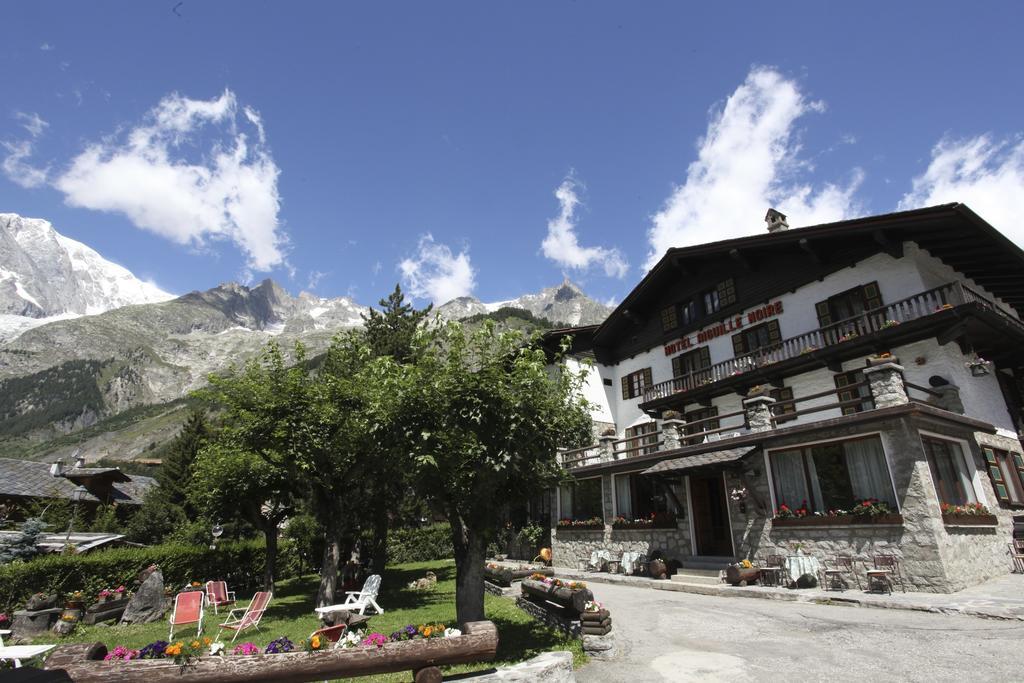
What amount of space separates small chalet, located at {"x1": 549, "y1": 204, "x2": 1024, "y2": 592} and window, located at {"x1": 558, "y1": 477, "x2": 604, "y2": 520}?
0.09m

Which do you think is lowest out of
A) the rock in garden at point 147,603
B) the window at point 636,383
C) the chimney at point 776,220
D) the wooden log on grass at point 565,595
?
the rock in garden at point 147,603

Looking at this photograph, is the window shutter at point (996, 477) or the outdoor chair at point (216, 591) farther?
the outdoor chair at point (216, 591)

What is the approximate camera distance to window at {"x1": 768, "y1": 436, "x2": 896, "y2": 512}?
1335cm

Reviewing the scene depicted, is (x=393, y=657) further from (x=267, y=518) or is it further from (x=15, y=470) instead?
(x=15, y=470)

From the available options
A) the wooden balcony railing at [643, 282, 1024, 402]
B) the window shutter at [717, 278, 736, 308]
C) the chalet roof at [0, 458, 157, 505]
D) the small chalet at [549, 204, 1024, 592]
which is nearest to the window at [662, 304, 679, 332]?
the small chalet at [549, 204, 1024, 592]

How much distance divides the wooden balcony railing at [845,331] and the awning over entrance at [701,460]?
236 inches

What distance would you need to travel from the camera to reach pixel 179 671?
501 cm

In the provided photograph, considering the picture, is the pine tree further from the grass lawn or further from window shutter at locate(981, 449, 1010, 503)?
window shutter at locate(981, 449, 1010, 503)

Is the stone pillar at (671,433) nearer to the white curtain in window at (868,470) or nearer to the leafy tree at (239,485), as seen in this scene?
the white curtain in window at (868,470)

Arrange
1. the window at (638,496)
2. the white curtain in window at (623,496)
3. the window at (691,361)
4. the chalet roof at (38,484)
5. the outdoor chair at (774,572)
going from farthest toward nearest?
the chalet roof at (38,484) < the window at (691,361) < the white curtain in window at (623,496) < the window at (638,496) < the outdoor chair at (774,572)

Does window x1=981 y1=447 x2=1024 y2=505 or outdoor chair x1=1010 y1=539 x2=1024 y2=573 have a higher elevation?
window x1=981 y1=447 x2=1024 y2=505

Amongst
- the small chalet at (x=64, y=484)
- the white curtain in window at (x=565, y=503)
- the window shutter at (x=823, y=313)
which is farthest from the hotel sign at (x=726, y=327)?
the small chalet at (x=64, y=484)

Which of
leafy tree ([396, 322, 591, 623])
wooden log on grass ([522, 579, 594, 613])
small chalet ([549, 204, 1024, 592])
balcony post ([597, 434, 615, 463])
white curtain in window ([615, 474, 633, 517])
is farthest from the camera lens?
balcony post ([597, 434, 615, 463])

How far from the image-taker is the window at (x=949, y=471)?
1326cm
